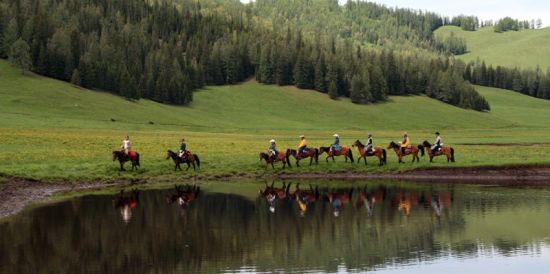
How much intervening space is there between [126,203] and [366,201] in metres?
13.5

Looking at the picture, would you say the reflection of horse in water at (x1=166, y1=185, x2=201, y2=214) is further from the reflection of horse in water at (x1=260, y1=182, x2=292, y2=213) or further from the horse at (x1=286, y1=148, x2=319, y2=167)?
the horse at (x1=286, y1=148, x2=319, y2=167)

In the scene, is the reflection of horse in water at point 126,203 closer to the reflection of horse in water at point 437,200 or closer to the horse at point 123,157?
the horse at point 123,157

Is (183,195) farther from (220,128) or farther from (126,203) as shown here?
(220,128)

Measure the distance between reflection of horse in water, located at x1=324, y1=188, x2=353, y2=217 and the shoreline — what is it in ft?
29.1

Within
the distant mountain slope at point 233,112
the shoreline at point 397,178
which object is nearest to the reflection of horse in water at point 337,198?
the shoreline at point 397,178

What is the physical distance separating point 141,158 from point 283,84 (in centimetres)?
13987

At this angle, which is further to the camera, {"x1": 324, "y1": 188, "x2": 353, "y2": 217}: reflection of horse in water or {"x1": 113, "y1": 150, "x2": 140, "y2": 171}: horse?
{"x1": 113, "y1": 150, "x2": 140, "y2": 171}: horse

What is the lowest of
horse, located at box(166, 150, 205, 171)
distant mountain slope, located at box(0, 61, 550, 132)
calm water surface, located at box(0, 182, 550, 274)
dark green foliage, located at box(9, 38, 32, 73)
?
calm water surface, located at box(0, 182, 550, 274)

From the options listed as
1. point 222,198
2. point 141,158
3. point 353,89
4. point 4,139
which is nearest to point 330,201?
point 222,198

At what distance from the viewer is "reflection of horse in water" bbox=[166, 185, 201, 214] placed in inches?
1389

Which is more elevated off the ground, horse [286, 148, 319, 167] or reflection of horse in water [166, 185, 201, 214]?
horse [286, 148, 319, 167]

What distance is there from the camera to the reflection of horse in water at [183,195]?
35281 millimetres

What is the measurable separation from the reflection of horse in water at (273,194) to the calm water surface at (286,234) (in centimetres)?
31

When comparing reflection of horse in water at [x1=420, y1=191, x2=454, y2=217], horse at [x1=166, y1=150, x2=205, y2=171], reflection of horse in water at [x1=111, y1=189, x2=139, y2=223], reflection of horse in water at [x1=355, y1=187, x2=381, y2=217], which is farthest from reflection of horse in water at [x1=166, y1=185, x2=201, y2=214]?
reflection of horse in water at [x1=420, y1=191, x2=454, y2=217]
